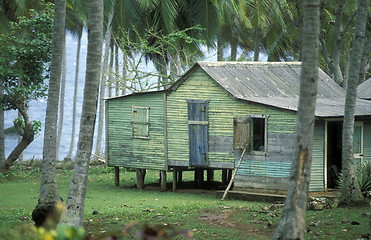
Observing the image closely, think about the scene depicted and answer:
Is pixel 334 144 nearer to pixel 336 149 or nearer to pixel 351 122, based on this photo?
pixel 336 149

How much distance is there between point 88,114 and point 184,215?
13.3 feet

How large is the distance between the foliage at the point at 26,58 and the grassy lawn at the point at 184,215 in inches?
154

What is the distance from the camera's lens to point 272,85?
2175 cm

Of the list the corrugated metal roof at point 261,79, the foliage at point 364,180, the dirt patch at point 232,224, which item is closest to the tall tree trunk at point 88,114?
the dirt patch at point 232,224

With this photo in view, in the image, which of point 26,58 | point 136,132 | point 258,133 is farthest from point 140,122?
point 26,58

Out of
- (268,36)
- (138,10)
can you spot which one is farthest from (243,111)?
(268,36)

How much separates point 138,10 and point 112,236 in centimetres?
2742

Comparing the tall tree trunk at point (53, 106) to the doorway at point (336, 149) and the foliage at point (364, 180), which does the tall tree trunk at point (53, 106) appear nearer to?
the foliage at point (364, 180)

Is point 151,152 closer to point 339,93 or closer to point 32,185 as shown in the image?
point 32,185

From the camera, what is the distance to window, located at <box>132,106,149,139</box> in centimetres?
2220

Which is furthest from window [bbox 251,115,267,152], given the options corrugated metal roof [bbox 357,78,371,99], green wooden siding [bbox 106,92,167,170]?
corrugated metal roof [bbox 357,78,371,99]

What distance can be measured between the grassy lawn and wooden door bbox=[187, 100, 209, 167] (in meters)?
1.10

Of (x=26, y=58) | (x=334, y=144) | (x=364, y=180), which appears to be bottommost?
(x=364, y=180)

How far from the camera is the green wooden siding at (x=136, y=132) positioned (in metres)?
21.9
